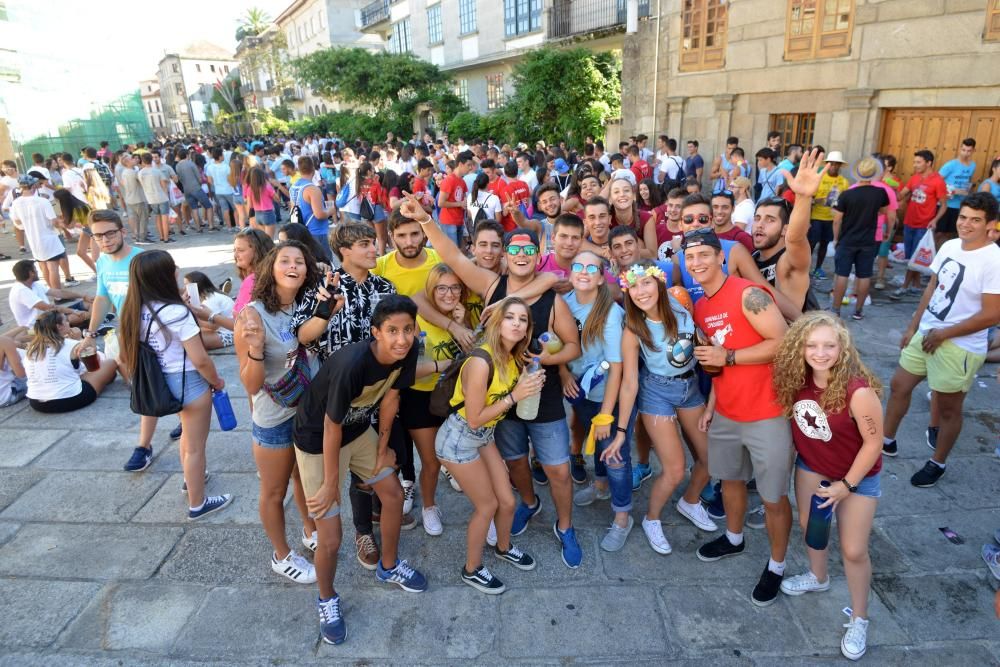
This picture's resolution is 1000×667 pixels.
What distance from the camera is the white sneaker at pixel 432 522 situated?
3.61 meters

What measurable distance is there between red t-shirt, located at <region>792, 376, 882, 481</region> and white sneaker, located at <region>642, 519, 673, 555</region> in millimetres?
990

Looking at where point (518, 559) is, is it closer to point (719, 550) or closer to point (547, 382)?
point (547, 382)

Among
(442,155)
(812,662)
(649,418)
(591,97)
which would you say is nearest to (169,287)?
(649,418)

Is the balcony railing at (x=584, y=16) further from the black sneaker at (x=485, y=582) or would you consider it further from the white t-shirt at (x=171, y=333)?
the black sneaker at (x=485, y=582)

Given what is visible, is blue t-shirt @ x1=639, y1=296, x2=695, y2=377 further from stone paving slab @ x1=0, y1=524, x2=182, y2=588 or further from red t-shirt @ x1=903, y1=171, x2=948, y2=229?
red t-shirt @ x1=903, y1=171, x2=948, y2=229

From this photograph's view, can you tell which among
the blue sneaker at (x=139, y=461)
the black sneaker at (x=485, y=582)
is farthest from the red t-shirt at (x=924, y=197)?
the blue sneaker at (x=139, y=461)

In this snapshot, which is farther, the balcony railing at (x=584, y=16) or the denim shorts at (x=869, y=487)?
the balcony railing at (x=584, y=16)

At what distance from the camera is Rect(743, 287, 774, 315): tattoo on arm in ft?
9.18

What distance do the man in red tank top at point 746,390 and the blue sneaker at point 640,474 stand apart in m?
0.95

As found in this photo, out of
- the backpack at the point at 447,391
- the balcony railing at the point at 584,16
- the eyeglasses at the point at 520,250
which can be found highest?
the balcony railing at the point at 584,16

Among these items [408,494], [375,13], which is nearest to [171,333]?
[408,494]

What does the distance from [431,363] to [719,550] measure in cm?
194

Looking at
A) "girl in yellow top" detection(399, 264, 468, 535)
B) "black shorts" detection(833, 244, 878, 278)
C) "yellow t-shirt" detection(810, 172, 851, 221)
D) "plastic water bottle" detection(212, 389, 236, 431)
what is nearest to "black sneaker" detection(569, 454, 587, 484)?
"girl in yellow top" detection(399, 264, 468, 535)

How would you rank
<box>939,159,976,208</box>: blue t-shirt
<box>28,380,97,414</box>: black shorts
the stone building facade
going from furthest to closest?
the stone building facade, <box>939,159,976,208</box>: blue t-shirt, <box>28,380,97,414</box>: black shorts
